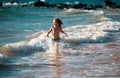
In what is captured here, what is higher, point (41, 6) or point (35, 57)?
point (35, 57)

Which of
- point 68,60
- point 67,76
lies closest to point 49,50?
point 68,60

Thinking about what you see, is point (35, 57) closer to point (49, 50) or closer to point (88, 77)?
point (49, 50)

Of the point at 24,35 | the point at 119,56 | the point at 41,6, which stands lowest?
the point at 41,6

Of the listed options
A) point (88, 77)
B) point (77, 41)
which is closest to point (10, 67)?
point (88, 77)

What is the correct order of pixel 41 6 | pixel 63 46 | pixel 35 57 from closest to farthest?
pixel 35 57, pixel 63 46, pixel 41 6

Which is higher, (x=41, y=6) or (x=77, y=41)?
(x=77, y=41)

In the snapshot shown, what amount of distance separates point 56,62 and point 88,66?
1.02 metres

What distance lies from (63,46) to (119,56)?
2.86m

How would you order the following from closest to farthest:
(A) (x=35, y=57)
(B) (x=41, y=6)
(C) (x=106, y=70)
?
(C) (x=106, y=70)
(A) (x=35, y=57)
(B) (x=41, y=6)

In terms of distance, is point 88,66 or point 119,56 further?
point 119,56

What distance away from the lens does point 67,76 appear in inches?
354

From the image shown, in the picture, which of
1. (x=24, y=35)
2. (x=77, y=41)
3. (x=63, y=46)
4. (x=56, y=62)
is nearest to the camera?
(x=56, y=62)

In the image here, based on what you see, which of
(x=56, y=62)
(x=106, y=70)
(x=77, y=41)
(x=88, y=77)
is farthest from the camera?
(x=77, y=41)

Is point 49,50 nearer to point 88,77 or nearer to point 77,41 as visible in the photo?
point 77,41
